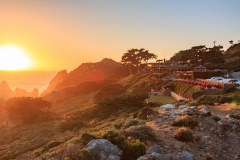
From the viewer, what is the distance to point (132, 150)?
13266 millimetres

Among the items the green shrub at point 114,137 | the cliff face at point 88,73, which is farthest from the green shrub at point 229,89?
the cliff face at point 88,73

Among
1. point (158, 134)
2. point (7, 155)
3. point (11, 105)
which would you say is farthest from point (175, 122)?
point (11, 105)

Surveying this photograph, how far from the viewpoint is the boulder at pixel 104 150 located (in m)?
12.4

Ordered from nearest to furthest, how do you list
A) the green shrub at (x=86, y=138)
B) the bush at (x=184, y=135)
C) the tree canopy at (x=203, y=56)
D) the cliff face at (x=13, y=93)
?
1. the green shrub at (x=86, y=138)
2. the bush at (x=184, y=135)
3. the tree canopy at (x=203, y=56)
4. the cliff face at (x=13, y=93)

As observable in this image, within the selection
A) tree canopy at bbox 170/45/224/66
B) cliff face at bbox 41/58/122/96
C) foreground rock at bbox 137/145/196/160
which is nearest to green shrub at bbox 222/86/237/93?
foreground rock at bbox 137/145/196/160

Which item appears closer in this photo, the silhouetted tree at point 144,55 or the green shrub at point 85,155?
the green shrub at point 85,155

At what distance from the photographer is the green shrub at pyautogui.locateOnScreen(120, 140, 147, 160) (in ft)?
43.1

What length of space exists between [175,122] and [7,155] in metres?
18.6

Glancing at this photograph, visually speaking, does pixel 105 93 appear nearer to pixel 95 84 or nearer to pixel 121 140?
pixel 95 84

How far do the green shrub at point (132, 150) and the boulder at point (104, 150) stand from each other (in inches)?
16.1

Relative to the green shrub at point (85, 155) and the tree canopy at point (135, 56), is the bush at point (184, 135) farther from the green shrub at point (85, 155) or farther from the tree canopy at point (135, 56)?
the tree canopy at point (135, 56)

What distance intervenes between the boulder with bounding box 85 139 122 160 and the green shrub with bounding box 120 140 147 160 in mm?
409

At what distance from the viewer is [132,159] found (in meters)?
13.0

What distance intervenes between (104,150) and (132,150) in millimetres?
1545
